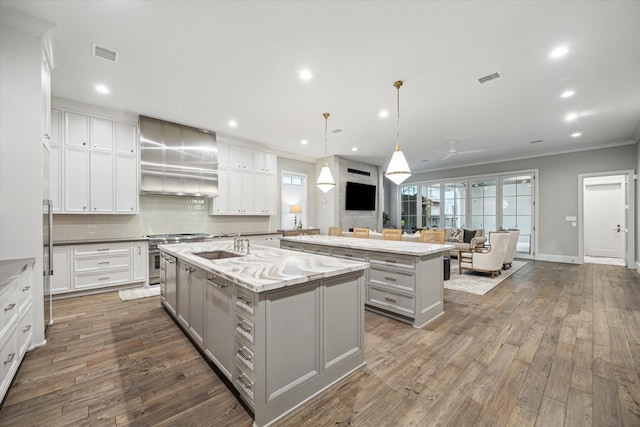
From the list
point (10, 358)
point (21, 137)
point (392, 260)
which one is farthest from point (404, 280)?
point (21, 137)

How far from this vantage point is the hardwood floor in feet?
5.40

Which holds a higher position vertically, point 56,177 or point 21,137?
point 21,137

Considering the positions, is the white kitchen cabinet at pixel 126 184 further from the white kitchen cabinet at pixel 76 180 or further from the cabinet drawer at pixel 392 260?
the cabinet drawer at pixel 392 260

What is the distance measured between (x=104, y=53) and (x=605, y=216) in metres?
12.3

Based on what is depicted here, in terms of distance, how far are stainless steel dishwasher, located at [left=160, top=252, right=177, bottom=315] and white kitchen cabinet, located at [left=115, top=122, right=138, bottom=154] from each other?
2.48 meters

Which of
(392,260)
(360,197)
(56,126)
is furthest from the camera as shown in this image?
(360,197)

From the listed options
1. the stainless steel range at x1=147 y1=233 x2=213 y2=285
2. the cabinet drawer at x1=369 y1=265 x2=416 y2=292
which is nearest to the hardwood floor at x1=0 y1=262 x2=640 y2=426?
the cabinet drawer at x1=369 y1=265 x2=416 y2=292

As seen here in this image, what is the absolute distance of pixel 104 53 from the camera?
2850mm

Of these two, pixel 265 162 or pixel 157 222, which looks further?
pixel 265 162

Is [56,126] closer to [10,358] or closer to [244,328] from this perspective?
[10,358]

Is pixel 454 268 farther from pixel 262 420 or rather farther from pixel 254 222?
pixel 262 420

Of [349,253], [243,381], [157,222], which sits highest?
[157,222]

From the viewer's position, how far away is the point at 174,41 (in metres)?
2.66

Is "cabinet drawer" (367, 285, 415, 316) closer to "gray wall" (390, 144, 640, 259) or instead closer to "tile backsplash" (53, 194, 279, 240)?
"tile backsplash" (53, 194, 279, 240)
